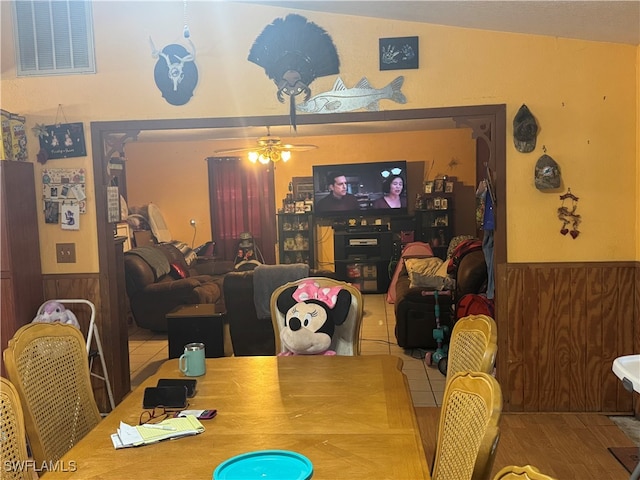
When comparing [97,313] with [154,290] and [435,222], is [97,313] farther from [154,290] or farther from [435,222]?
[435,222]

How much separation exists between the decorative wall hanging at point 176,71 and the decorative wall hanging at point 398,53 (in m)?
1.18

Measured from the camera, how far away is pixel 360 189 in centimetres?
792

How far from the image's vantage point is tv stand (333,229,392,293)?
25.8ft

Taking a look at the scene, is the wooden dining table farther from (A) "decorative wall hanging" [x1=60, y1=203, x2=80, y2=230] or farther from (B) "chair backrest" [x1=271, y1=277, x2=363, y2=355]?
(A) "decorative wall hanging" [x1=60, y1=203, x2=80, y2=230]

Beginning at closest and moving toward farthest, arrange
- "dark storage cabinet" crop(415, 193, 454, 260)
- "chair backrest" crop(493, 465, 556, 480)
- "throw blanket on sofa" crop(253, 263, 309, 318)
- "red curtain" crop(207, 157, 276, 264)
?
"chair backrest" crop(493, 465, 556, 480) → "throw blanket on sofa" crop(253, 263, 309, 318) → "dark storage cabinet" crop(415, 193, 454, 260) → "red curtain" crop(207, 157, 276, 264)

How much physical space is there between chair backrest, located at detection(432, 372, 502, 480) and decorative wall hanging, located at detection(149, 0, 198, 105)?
2688mm

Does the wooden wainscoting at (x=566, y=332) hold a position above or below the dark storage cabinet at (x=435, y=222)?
below

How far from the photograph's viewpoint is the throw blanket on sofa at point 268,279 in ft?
14.2

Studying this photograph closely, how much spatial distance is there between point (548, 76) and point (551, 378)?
6.03 ft

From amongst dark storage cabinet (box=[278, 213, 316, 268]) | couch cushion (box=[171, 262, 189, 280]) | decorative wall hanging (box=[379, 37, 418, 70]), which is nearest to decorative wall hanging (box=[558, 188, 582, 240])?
decorative wall hanging (box=[379, 37, 418, 70])

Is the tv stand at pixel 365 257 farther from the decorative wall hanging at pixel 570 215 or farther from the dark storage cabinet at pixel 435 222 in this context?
the decorative wall hanging at pixel 570 215

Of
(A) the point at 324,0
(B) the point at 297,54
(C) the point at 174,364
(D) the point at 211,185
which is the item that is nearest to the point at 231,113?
(B) the point at 297,54

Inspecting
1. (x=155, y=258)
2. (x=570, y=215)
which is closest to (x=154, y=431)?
(x=570, y=215)

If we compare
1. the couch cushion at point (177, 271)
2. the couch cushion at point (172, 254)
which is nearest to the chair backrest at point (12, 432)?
the couch cushion at point (177, 271)
